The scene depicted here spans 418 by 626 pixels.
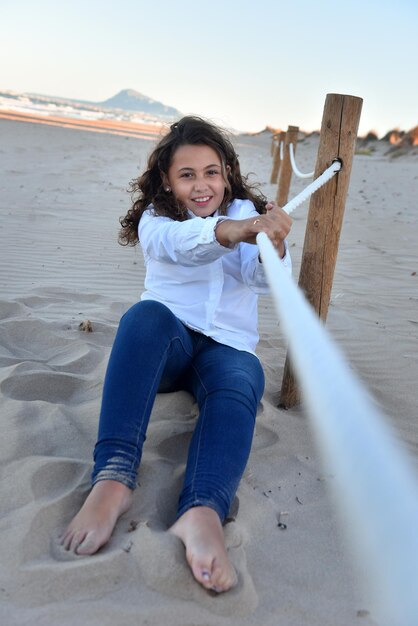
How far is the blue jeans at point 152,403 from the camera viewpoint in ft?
5.37

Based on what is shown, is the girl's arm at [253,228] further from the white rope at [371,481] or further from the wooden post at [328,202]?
the white rope at [371,481]

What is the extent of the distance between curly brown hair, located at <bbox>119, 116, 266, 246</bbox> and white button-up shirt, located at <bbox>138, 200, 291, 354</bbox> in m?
0.07

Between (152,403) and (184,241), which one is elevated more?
(184,241)

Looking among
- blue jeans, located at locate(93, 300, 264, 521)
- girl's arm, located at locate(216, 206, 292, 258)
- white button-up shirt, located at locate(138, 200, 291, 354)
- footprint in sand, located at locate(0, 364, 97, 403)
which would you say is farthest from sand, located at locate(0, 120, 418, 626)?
girl's arm, located at locate(216, 206, 292, 258)

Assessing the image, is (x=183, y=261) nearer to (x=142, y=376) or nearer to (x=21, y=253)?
(x=142, y=376)

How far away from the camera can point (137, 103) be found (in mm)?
119875

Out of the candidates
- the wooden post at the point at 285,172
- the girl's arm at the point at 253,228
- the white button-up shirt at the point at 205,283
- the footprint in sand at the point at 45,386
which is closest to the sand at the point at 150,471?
the footprint in sand at the point at 45,386

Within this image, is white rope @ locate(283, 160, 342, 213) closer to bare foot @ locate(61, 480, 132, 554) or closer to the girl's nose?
the girl's nose

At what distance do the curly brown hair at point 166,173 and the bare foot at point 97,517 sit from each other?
41.6 inches

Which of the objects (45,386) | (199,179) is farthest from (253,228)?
(45,386)

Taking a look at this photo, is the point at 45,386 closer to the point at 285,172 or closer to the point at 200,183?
the point at 200,183

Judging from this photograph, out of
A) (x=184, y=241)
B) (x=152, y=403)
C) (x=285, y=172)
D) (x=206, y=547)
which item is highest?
(x=184, y=241)

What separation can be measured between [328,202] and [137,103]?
125 metres

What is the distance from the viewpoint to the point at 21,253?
15.3 ft
